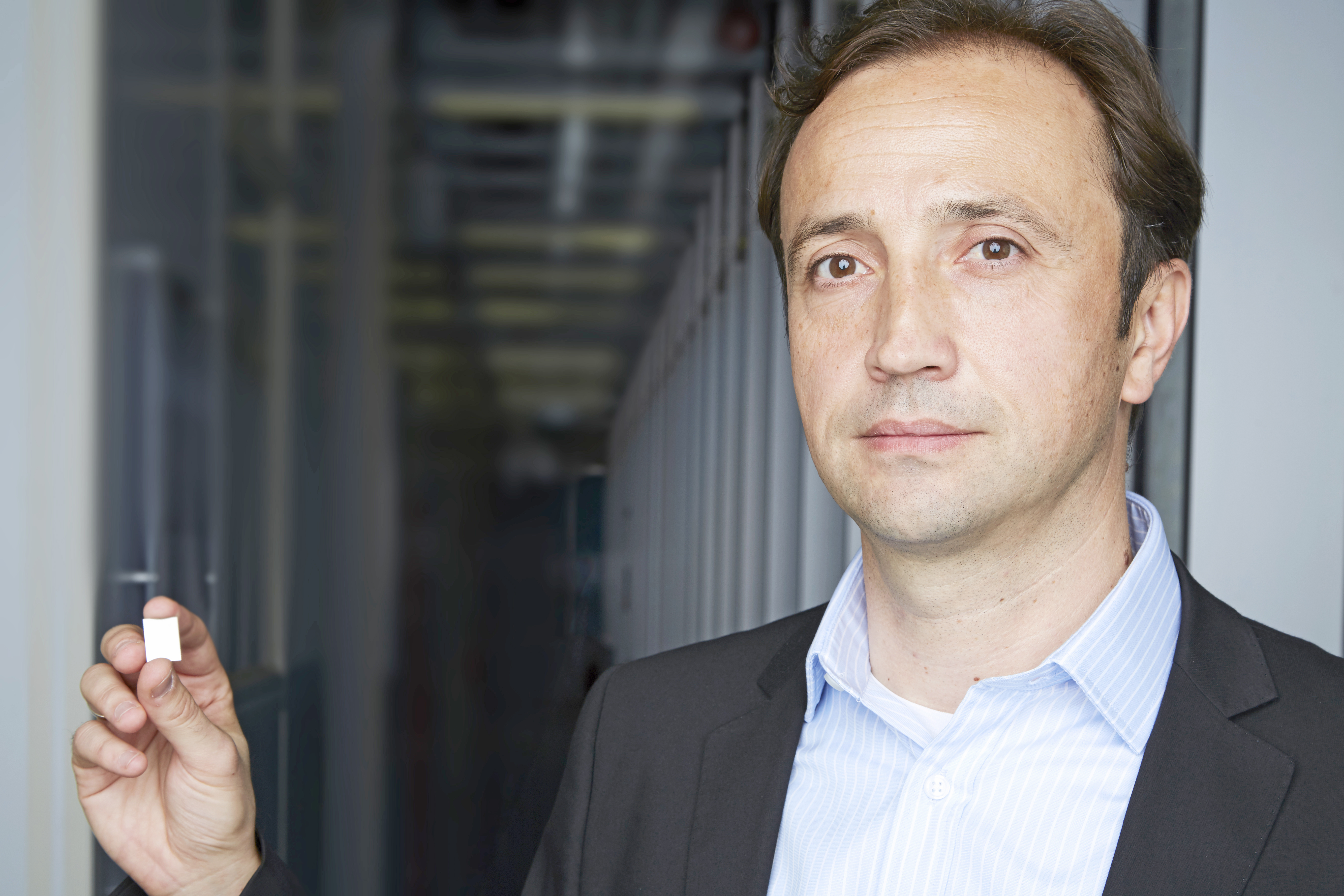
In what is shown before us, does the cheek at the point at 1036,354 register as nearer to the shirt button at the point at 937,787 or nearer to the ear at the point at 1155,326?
the ear at the point at 1155,326

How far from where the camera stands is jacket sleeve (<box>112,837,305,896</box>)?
4.06ft

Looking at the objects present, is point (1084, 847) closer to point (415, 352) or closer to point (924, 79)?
point (924, 79)

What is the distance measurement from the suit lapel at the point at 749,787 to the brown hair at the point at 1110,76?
1.93 ft

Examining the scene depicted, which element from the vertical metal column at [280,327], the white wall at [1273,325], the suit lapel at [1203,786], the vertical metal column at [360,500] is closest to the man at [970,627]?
the suit lapel at [1203,786]

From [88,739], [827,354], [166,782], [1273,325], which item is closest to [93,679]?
[88,739]

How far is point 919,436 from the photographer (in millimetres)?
1269

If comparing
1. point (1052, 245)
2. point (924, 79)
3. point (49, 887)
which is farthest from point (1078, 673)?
point (49, 887)

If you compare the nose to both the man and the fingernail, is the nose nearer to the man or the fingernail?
the man

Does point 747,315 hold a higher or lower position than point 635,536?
higher

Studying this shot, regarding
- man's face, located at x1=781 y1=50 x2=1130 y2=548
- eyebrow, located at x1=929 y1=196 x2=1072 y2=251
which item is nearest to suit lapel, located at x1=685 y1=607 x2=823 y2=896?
man's face, located at x1=781 y1=50 x2=1130 y2=548

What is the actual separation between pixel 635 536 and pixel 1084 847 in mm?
5242

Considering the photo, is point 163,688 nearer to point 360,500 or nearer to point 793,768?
point 793,768

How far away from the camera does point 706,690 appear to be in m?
1.53

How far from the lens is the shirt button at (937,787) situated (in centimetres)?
119
